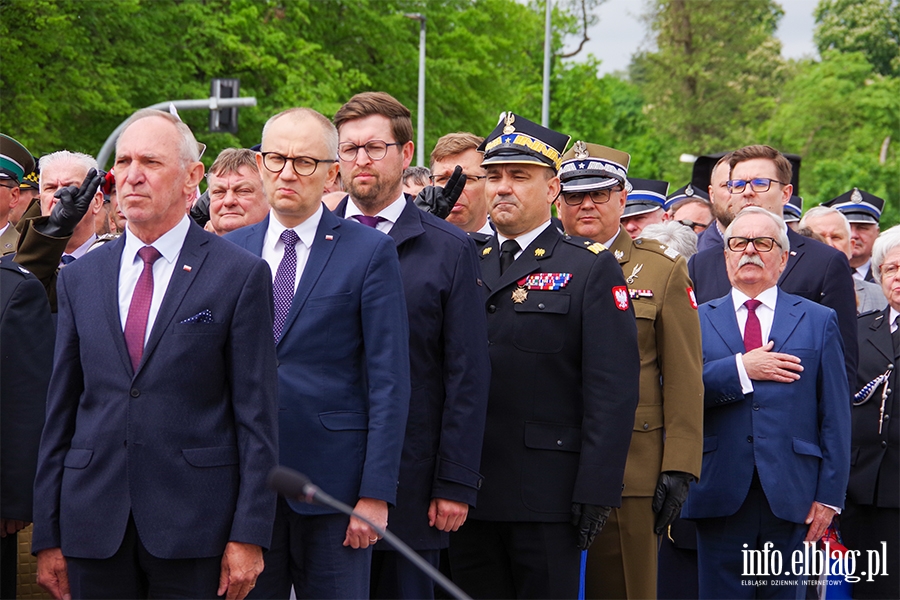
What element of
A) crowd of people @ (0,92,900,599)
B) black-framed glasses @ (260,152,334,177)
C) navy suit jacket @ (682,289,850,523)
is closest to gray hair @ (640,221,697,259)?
crowd of people @ (0,92,900,599)

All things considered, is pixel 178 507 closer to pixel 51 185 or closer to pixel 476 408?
pixel 476 408

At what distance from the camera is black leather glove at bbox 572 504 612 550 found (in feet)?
16.8

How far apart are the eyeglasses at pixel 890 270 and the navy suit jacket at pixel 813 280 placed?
0.56m

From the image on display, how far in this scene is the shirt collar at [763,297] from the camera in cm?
661

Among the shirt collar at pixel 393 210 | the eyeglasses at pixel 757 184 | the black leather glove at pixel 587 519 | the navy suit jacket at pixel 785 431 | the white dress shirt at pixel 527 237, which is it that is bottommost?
the black leather glove at pixel 587 519

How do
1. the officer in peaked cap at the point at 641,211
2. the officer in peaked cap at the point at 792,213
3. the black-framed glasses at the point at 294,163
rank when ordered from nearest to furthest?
1. the black-framed glasses at the point at 294,163
2. the officer in peaked cap at the point at 641,211
3. the officer in peaked cap at the point at 792,213

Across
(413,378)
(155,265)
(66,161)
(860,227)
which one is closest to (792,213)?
(860,227)

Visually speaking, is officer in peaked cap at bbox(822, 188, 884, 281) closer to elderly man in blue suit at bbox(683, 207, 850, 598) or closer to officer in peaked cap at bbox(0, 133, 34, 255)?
elderly man in blue suit at bbox(683, 207, 850, 598)

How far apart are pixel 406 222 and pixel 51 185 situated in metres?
2.53

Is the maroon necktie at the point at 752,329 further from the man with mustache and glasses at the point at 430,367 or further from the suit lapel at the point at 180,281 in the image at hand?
the suit lapel at the point at 180,281

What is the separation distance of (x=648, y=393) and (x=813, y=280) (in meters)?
1.95

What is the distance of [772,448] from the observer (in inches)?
248

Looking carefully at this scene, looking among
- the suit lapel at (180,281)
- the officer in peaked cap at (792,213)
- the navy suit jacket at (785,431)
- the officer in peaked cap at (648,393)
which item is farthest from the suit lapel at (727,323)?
the suit lapel at (180,281)

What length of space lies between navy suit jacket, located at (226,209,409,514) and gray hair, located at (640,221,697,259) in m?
3.27
